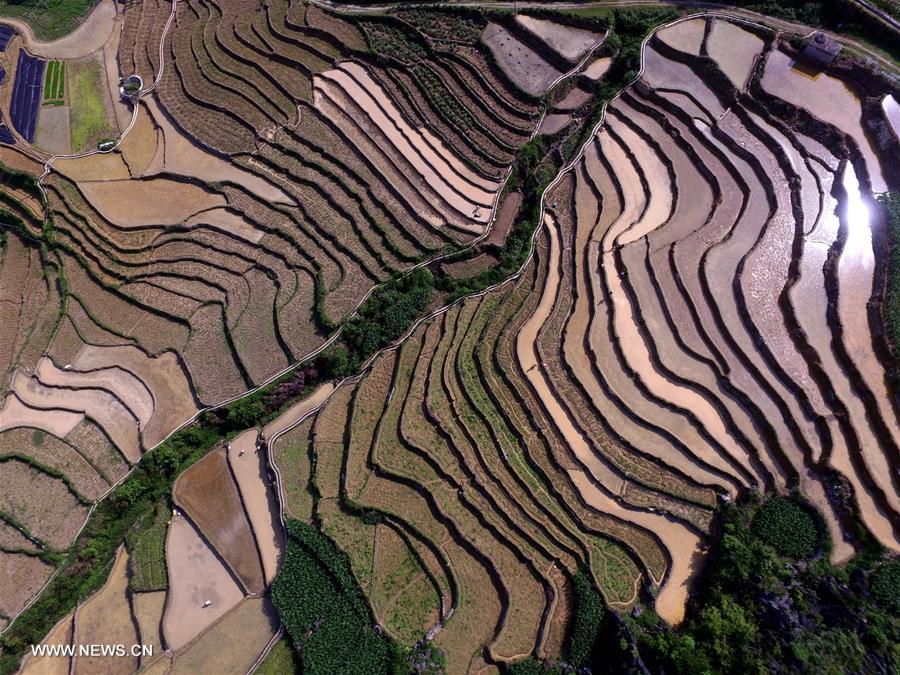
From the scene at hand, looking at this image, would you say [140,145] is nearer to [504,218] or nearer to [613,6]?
[504,218]

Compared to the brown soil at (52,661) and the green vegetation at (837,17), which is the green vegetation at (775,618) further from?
the green vegetation at (837,17)

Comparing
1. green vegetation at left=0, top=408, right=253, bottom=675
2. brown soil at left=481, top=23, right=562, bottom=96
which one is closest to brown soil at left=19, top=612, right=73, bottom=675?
green vegetation at left=0, top=408, right=253, bottom=675

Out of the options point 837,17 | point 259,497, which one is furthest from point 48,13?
point 837,17

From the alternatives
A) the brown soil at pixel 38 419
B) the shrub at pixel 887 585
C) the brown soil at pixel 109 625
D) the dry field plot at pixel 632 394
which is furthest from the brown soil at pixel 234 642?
the shrub at pixel 887 585

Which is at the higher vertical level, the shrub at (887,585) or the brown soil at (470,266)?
the brown soil at (470,266)

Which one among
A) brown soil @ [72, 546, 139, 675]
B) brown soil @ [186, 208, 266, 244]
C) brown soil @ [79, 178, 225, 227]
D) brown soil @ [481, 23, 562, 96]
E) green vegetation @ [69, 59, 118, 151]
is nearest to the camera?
brown soil @ [72, 546, 139, 675]

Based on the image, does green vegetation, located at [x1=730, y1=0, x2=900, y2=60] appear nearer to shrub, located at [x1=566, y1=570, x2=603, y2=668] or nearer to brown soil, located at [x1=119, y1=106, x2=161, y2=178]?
shrub, located at [x1=566, y1=570, x2=603, y2=668]
